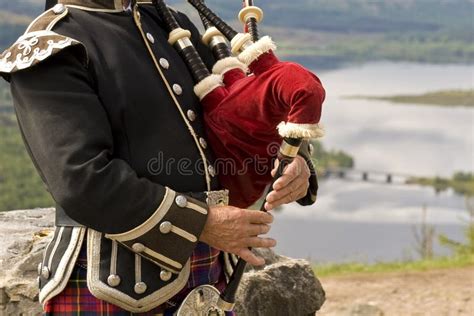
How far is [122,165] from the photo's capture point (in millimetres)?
2324

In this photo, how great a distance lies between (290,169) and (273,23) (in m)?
119

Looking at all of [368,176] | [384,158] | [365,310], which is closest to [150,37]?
[365,310]

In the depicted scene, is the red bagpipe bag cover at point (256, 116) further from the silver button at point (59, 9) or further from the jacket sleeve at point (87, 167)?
the silver button at point (59, 9)

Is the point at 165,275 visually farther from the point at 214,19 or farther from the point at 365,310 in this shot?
the point at 365,310

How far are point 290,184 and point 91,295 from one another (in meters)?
0.65

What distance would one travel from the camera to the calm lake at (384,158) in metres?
54.5

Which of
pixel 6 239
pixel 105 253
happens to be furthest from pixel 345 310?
pixel 105 253

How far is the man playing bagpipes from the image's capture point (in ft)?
7.47


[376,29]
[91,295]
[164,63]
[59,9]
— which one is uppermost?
[376,29]

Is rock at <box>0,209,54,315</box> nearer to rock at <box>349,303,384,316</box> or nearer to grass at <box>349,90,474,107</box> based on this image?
rock at <box>349,303,384,316</box>

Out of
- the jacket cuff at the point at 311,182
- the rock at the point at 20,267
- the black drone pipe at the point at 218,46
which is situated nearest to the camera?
the jacket cuff at the point at 311,182

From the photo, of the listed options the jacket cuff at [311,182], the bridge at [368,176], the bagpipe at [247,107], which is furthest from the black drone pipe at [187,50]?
the bridge at [368,176]

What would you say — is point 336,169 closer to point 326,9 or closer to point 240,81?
point 326,9

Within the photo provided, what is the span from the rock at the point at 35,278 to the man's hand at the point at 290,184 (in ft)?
6.88
